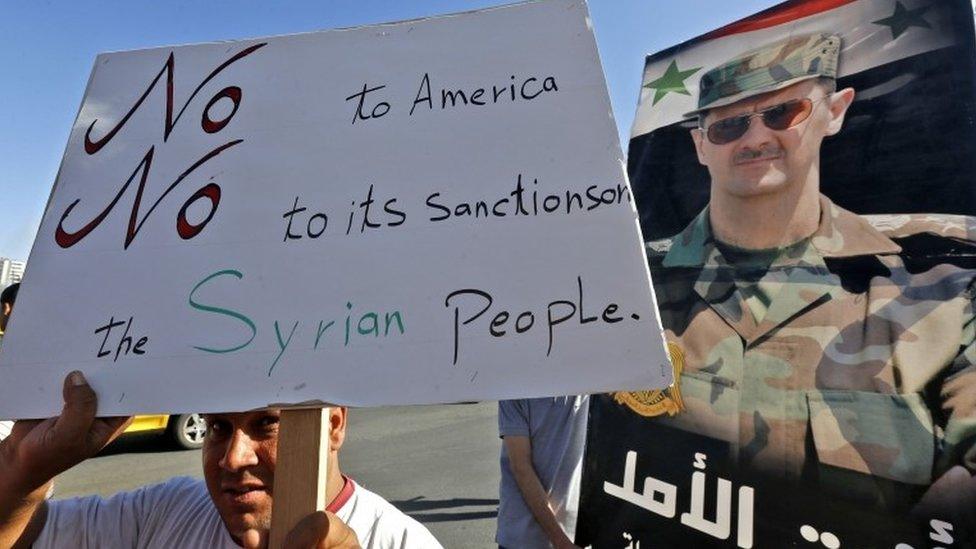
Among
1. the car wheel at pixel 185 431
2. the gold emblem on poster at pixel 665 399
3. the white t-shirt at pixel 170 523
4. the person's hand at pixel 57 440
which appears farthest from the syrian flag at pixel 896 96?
the car wheel at pixel 185 431

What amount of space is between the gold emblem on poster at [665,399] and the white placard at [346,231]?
64 centimetres

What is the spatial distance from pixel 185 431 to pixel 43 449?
27.0 ft

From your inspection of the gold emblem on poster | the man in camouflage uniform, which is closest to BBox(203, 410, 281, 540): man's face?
the gold emblem on poster

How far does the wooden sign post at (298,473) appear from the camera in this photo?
91cm

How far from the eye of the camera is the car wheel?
322 inches

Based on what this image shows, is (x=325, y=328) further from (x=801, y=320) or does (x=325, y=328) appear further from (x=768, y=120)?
(x=768, y=120)

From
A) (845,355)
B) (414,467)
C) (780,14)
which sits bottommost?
(414,467)

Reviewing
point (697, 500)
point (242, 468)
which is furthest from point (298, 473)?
point (697, 500)

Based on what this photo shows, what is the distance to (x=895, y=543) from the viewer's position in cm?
117

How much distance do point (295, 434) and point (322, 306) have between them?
22cm

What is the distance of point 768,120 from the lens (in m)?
1.45

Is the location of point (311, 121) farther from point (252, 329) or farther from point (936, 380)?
point (936, 380)

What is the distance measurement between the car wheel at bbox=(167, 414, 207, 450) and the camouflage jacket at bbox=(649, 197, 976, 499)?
8.22 meters

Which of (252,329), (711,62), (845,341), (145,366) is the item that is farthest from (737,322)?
(145,366)
